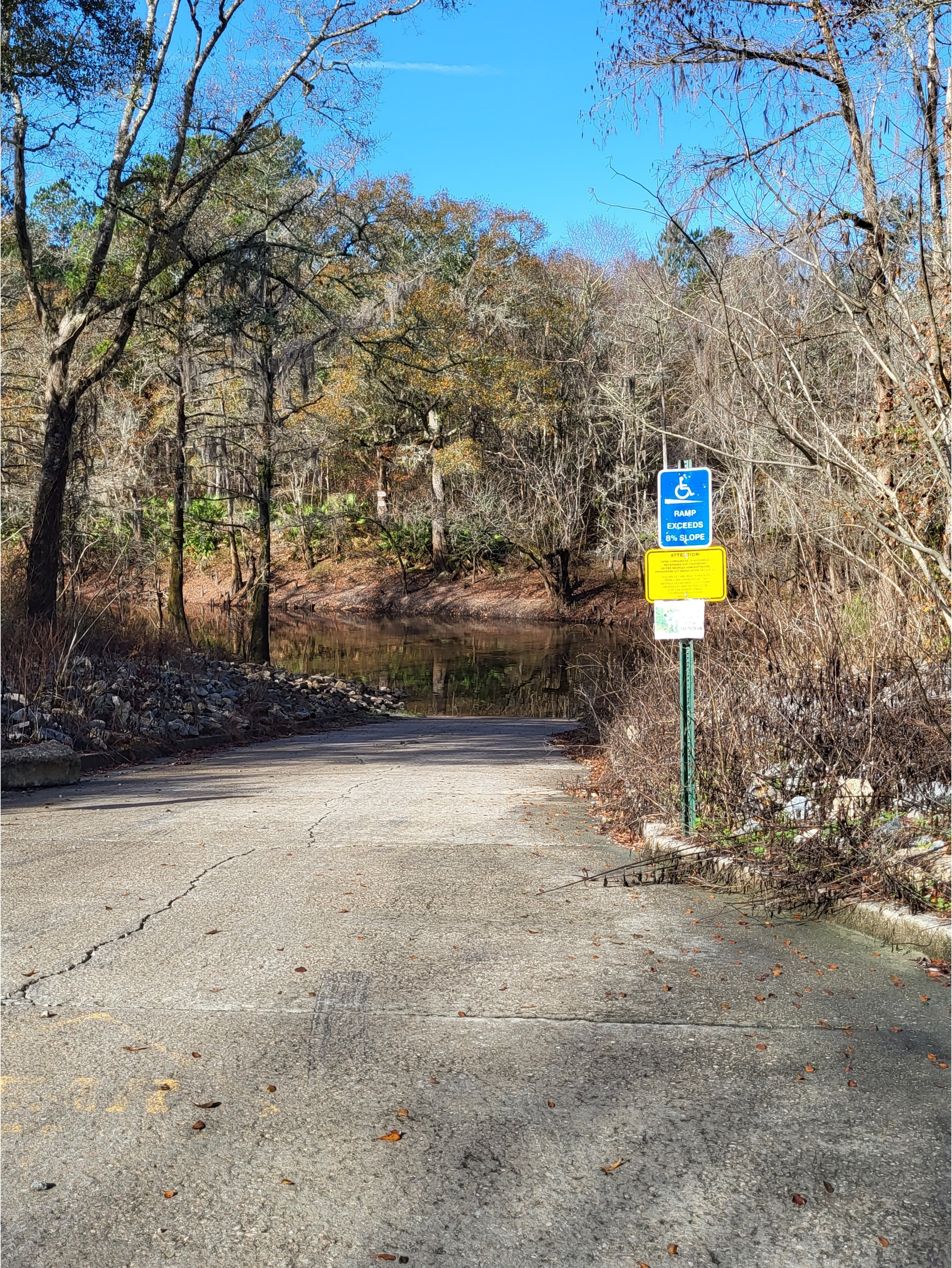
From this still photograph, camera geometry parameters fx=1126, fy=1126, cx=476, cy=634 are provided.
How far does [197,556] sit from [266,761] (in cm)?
4115

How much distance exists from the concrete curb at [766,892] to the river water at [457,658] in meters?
8.47

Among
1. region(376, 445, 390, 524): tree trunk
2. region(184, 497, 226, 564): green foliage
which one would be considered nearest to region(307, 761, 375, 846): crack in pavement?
region(184, 497, 226, 564): green foliage

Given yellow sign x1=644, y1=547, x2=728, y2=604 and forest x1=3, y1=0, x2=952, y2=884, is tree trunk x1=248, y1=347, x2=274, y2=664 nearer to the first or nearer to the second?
forest x1=3, y1=0, x2=952, y2=884

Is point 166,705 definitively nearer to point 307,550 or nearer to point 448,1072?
point 448,1072

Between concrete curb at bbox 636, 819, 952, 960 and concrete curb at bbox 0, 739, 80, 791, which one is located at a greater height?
concrete curb at bbox 0, 739, 80, 791

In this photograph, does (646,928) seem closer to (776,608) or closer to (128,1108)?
(128,1108)

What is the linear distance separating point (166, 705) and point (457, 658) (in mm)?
20364

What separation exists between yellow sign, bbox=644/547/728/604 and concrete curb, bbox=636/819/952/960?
5.34ft

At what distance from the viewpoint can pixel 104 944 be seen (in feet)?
18.4

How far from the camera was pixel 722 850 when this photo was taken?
7.04 m

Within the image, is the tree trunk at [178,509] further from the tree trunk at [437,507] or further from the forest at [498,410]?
the tree trunk at [437,507]

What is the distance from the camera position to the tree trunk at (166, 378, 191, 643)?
25.4 meters

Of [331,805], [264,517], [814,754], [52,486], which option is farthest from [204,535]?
[814,754]

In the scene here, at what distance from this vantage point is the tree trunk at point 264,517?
26859 millimetres
